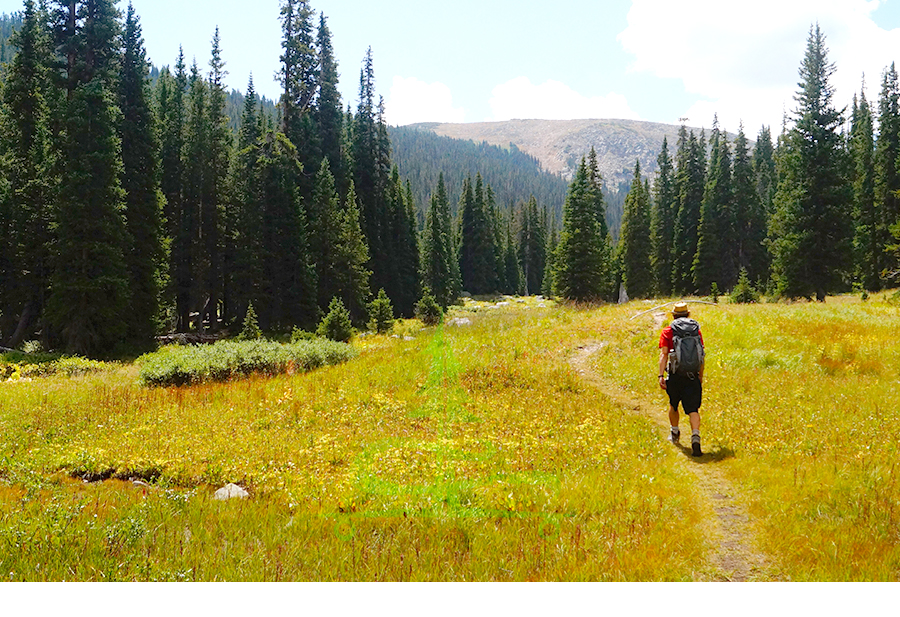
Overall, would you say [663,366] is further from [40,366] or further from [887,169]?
[887,169]

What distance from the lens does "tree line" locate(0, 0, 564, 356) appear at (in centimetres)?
2703

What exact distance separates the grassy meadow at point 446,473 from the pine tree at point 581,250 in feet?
105

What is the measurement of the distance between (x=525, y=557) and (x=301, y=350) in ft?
50.9

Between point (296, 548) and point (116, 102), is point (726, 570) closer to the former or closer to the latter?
point (296, 548)

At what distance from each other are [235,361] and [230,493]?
11575 mm

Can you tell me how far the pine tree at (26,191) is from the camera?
93.1 feet

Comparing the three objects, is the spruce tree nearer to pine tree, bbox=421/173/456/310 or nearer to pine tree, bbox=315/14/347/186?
pine tree, bbox=315/14/347/186

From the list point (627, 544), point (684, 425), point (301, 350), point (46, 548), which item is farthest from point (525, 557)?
point (301, 350)

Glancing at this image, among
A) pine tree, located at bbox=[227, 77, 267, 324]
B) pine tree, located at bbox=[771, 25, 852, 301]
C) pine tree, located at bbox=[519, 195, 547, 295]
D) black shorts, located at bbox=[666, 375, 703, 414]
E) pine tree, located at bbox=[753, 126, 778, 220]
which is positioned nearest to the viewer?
black shorts, located at bbox=[666, 375, 703, 414]

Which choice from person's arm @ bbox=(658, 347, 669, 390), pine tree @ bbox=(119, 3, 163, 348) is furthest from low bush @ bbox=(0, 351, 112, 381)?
person's arm @ bbox=(658, 347, 669, 390)

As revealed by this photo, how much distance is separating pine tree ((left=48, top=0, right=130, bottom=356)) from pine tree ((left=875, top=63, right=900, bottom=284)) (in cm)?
6066

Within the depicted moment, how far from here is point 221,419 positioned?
421 inches

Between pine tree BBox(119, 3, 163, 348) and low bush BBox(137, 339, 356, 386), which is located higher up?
pine tree BBox(119, 3, 163, 348)

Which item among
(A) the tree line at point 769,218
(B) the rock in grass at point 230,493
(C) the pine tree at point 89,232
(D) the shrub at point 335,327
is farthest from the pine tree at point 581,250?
(B) the rock in grass at point 230,493
